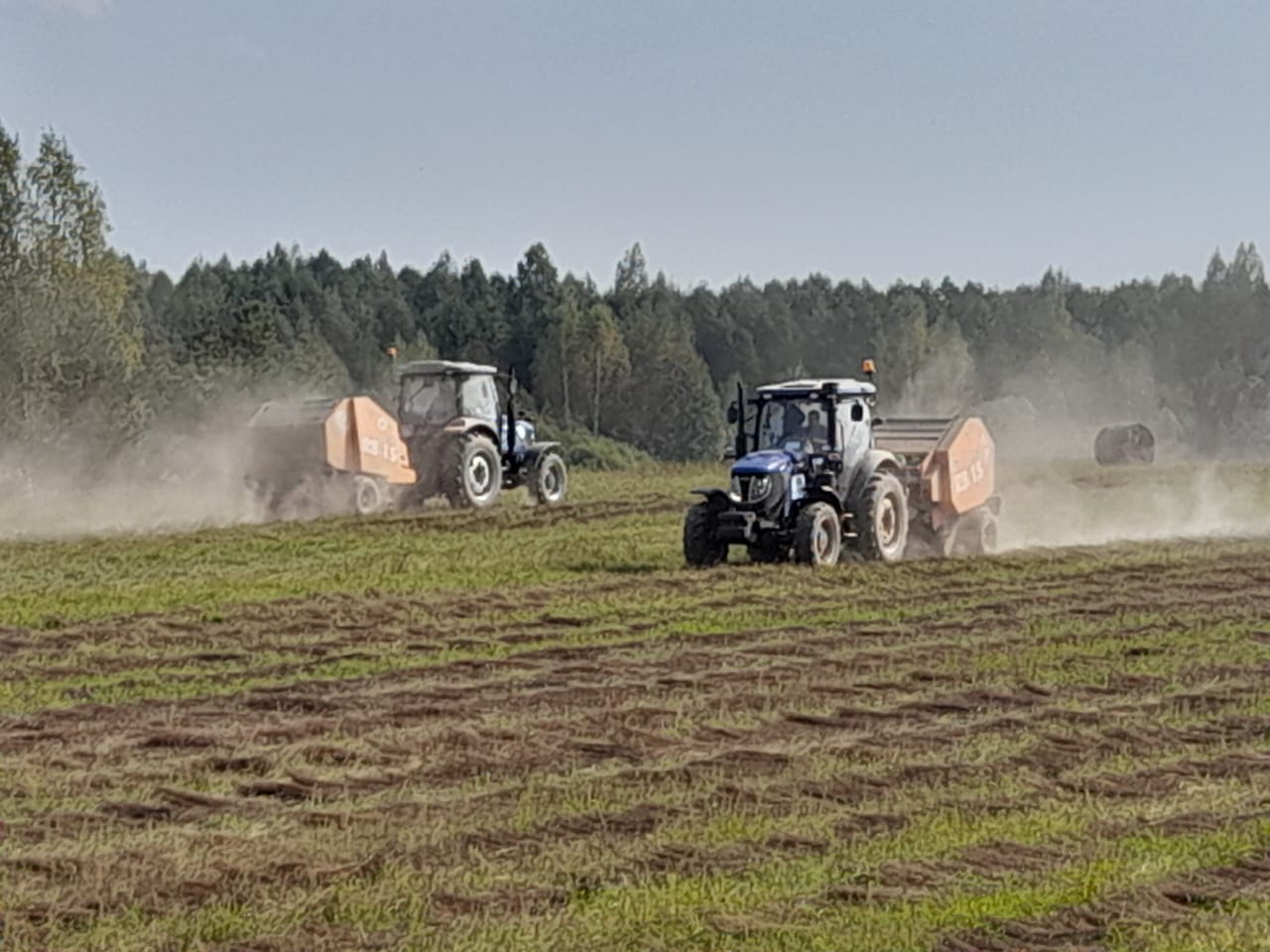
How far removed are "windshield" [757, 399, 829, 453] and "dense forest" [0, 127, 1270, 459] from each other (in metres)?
15.0

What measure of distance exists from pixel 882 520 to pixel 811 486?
1.16 meters

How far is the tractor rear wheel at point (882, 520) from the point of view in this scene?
20.8 metres

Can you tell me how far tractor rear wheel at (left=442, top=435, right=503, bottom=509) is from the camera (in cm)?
2812

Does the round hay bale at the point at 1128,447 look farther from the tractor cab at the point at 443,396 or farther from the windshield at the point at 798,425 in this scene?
the windshield at the point at 798,425

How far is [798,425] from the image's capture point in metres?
20.7

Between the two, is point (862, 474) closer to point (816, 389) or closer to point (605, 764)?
point (816, 389)

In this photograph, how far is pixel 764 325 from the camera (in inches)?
4483

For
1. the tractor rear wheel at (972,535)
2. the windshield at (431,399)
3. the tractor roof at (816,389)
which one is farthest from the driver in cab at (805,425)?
the windshield at (431,399)

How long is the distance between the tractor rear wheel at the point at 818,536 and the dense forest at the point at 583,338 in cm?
1583

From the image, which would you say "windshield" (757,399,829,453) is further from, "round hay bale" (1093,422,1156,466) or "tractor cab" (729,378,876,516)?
"round hay bale" (1093,422,1156,466)

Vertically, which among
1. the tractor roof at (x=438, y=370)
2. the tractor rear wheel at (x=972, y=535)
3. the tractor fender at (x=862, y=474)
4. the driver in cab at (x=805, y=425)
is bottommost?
the tractor rear wheel at (x=972, y=535)

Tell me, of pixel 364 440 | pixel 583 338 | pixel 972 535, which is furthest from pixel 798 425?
pixel 583 338

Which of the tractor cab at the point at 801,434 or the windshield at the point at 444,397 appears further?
the windshield at the point at 444,397

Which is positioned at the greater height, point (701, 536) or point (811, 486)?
point (811, 486)
